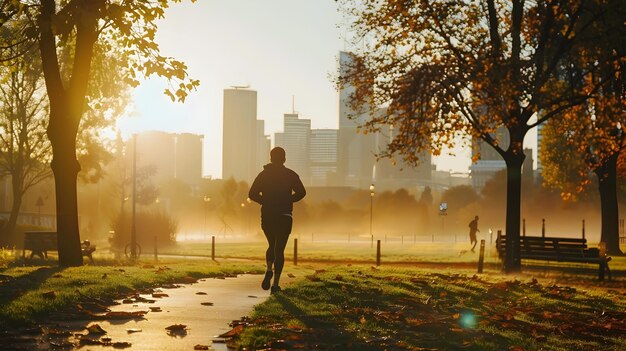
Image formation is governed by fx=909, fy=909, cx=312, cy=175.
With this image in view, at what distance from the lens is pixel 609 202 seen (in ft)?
149

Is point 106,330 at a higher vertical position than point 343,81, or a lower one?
lower

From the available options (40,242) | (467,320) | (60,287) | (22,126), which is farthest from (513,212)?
(22,126)

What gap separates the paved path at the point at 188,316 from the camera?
30.2 feet

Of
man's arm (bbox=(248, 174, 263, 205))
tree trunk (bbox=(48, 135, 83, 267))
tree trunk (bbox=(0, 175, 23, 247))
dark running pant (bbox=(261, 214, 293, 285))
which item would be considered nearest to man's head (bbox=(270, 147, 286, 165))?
man's arm (bbox=(248, 174, 263, 205))

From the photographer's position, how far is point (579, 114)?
30.1 m

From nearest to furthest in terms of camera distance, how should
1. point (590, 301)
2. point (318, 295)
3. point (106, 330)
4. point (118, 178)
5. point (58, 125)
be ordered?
point (106, 330) < point (318, 295) < point (590, 301) < point (58, 125) < point (118, 178)

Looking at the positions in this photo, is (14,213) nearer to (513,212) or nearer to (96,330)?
(513,212)

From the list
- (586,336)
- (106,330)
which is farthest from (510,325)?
(106,330)

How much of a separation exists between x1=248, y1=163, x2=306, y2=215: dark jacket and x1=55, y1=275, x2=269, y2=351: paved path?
1.41 m

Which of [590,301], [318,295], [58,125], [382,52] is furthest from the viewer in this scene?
[382,52]

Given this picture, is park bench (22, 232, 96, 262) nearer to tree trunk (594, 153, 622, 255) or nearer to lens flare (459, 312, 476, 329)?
lens flare (459, 312, 476, 329)

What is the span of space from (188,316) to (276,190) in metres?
2.76

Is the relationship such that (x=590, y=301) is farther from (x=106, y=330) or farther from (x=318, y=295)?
(x=106, y=330)

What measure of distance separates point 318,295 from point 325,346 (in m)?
4.85
